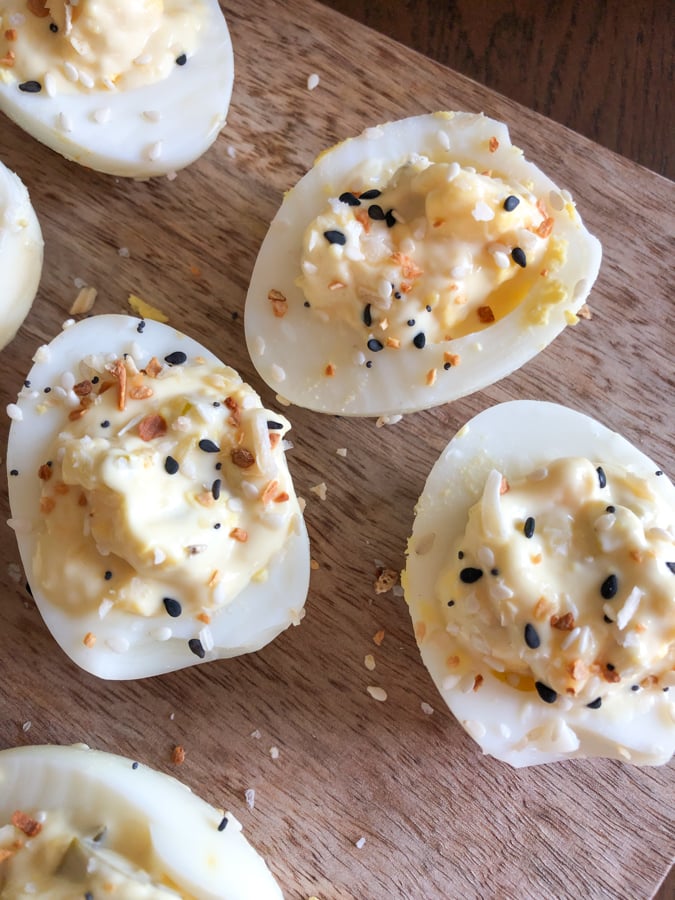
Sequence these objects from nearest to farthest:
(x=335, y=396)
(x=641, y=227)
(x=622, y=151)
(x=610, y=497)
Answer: (x=610, y=497) → (x=335, y=396) → (x=641, y=227) → (x=622, y=151)

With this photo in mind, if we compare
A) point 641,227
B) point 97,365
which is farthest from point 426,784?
point 641,227

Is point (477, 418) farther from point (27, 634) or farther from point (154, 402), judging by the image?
point (27, 634)

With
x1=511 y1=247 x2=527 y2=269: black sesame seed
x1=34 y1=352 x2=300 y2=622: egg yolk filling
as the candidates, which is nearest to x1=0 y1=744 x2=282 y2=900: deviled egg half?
x1=34 y1=352 x2=300 y2=622: egg yolk filling

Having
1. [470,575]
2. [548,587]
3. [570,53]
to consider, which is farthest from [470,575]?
[570,53]

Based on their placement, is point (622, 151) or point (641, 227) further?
point (622, 151)

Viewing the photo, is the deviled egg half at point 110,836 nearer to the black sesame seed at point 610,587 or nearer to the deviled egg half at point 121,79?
the black sesame seed at point 610,587

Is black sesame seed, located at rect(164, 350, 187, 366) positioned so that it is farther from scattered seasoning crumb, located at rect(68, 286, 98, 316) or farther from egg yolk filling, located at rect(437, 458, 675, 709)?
egg yolk filling, located at rect(437, 458, 675, 709)

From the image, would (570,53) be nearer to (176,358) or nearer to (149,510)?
(176,358)
